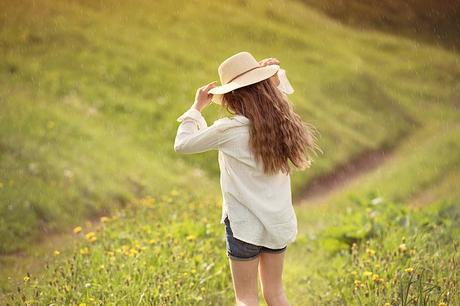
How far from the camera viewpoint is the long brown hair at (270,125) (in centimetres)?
443

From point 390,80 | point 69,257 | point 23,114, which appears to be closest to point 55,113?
point 23,114

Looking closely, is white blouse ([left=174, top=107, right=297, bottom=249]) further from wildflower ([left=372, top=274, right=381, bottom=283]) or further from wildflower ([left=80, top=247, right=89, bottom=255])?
wildflower ([left=80, top=247, right=89, bottom=255])

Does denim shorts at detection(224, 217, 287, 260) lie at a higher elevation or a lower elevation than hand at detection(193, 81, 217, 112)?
lower

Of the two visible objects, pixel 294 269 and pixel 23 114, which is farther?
pixel 23 114

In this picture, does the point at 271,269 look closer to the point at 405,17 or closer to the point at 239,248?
the point at 239,248

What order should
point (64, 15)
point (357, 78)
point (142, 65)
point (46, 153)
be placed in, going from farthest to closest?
point (357, 78) < point (64, 15) < point (142, 65) < point (46, 153)

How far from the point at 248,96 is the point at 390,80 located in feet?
63.7

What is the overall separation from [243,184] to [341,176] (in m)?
11.2

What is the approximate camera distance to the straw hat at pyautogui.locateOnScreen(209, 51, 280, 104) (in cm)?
444

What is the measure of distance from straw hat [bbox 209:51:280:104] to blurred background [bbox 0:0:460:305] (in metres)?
1.99

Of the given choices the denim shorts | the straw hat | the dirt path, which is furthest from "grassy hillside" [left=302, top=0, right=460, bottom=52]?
the denim shorts

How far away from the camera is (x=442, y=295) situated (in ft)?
17.5

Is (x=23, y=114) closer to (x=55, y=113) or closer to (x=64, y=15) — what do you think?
(x=55, y=113)

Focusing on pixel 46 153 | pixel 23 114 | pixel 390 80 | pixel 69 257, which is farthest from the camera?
pixel 390 80
